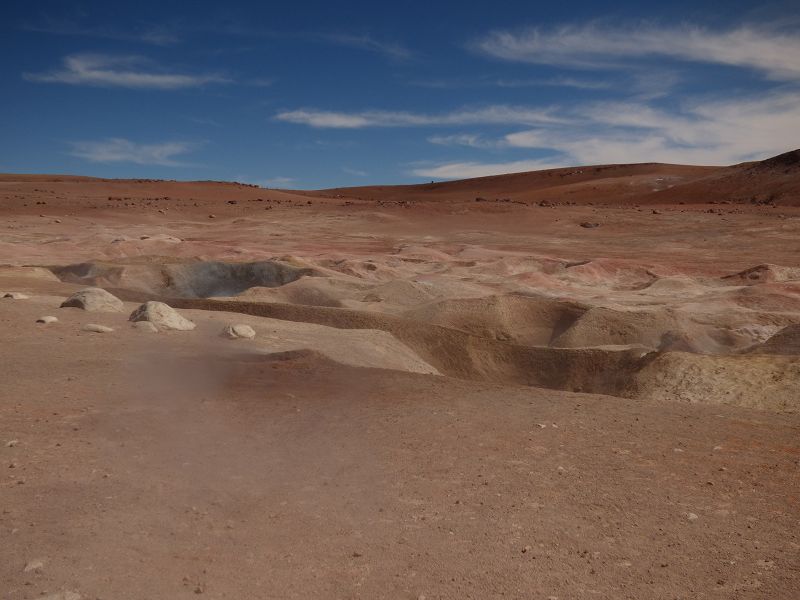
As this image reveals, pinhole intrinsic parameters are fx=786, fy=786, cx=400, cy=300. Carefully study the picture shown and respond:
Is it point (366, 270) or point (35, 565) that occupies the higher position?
point (366, 270)

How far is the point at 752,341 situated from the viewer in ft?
35.9

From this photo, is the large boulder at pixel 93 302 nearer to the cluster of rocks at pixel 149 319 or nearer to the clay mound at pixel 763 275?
the cluster of rocks at pixel 149 319

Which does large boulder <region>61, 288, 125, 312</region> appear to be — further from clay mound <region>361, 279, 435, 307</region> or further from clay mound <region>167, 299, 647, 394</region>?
clay mound <region>361, 279, 435, 307</region>

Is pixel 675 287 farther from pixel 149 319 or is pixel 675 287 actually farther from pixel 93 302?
pixel 93 302

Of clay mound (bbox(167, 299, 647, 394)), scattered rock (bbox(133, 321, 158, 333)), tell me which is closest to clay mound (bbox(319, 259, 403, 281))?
clay mound (bbox(167, 299, 647, 394))

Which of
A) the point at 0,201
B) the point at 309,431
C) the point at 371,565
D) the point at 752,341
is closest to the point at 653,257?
the point at 752,341

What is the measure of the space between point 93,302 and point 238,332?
1.78m

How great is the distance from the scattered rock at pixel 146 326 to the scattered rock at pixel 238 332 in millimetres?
659

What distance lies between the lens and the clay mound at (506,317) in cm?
1159

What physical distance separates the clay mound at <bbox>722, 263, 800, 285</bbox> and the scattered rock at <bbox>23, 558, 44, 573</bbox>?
16.1 meters

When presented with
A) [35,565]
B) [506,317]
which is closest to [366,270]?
[506,317]

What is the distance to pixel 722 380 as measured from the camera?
25.6ft

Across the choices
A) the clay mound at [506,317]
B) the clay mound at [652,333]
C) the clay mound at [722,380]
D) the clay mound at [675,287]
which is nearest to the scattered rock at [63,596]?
the clay mound at [722,380]

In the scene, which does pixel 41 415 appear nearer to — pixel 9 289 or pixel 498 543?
pixel 498 543
